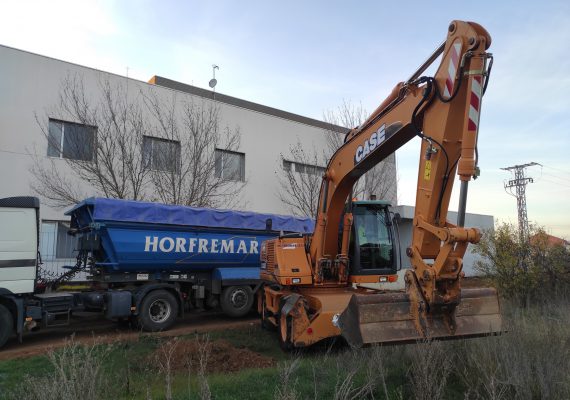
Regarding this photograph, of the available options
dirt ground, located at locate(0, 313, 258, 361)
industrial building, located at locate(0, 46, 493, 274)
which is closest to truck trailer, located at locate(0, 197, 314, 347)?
dirt ground, located at locate(0, 313, 258, 361)

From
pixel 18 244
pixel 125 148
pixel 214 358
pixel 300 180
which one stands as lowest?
pixel 214 358

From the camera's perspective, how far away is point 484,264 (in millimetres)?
12039

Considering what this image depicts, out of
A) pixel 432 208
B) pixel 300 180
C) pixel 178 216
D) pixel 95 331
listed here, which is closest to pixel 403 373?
pixel 432 208

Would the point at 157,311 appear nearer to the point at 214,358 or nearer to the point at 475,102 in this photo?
the point at 214,358

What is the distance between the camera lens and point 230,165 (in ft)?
63.8

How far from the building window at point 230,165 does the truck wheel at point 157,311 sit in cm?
805

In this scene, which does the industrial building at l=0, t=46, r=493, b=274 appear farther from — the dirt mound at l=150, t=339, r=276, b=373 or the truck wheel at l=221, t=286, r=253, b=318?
the dirt mound at l=150, t=339, r=276, b=373

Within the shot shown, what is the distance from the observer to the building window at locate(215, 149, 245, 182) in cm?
1875

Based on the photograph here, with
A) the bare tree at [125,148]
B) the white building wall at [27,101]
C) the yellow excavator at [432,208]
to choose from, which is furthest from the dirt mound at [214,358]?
the white building wall at [27,101]

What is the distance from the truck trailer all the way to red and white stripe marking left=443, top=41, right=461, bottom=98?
671 centimetres

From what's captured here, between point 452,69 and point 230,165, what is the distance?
14856 mm

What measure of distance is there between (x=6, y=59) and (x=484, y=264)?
16.0 metres

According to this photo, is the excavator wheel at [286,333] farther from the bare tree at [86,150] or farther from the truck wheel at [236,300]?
the bare tree at [86,150]

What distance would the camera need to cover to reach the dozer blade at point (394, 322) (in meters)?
4.92
